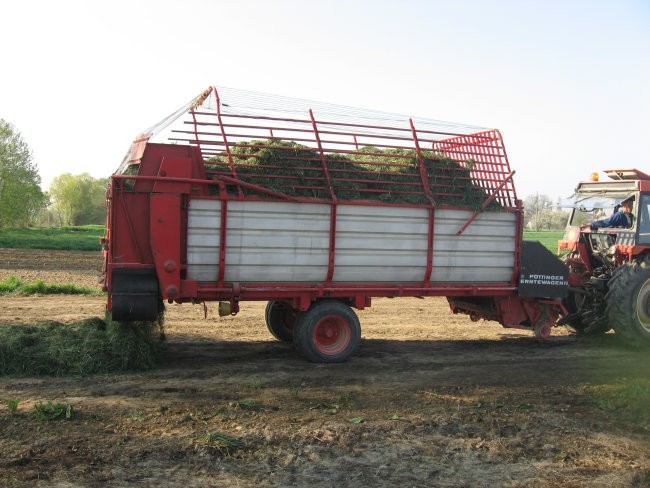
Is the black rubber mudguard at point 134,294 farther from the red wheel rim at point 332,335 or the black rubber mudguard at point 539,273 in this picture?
the black rubber mudguard at point 539,273

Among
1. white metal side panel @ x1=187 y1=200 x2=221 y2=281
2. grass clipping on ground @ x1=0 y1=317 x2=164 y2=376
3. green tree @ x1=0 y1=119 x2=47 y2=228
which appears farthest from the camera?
green tree @ x1=0 y1=119 x2=47 y2=228

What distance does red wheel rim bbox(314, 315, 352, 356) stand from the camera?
28.2ft

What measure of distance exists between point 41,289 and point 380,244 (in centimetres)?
872

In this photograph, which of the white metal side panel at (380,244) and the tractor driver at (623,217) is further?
the tractor driver at (623,217)

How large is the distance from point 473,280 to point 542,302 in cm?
134

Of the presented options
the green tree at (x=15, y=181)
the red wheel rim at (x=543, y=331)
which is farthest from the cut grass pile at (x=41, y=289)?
the green tree at (x=15, y=181)

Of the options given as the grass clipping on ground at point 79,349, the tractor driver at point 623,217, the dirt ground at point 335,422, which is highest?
the tractor driver at point 623,217

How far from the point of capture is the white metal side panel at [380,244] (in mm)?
8414

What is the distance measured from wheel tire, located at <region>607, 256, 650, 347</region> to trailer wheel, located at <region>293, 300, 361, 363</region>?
4.34m

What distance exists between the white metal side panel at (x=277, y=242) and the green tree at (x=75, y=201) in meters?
77.0

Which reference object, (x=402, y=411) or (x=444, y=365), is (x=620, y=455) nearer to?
(x=402, y=411)

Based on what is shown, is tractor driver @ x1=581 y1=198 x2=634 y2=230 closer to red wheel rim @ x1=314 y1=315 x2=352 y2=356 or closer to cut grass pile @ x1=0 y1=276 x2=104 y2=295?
red wheel rim @ x1=314 y1=315 x2=352 y2=356

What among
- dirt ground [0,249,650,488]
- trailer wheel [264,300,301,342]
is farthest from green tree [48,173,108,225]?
dirt ground [0,249,650,488]

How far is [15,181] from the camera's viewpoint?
4194 cm
